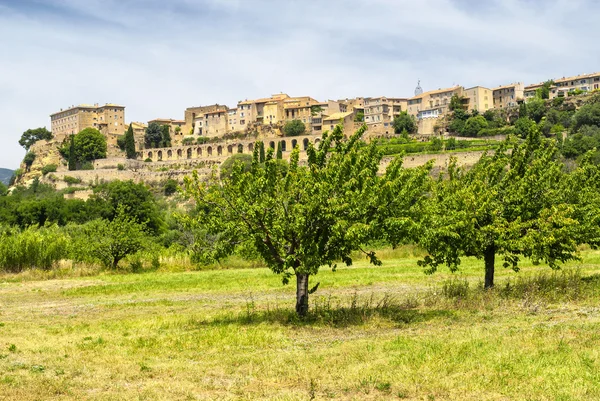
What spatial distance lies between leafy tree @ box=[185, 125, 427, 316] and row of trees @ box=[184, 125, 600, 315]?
0.09 feet

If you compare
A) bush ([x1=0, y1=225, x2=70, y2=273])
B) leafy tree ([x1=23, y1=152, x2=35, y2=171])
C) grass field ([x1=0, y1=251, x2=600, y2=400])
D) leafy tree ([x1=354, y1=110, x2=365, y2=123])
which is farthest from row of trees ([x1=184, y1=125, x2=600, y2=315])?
leafy tree ([x1=23, y1=152, x2=35, y2=171])

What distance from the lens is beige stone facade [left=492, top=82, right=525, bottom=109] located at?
15000 cm

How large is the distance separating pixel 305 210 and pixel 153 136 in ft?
483

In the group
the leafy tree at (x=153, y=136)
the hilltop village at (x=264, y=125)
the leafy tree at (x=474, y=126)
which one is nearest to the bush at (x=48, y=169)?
the hilltop village at (x=264, y=125)

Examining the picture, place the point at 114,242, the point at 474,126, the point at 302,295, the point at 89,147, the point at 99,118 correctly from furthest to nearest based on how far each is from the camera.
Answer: the point at 99,118 < the point at 89,147 < the point at 474,126 < the point at 114,242 < the point at 302,295

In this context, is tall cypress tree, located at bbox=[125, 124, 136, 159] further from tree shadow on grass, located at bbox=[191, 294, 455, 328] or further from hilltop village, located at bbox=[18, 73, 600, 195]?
tree shadow on grass, located at bbox=[191, 294, 455, 328]

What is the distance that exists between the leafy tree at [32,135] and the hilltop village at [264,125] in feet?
23.4

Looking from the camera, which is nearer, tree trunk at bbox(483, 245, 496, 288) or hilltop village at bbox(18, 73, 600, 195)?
tree trunk at bbox(483, 245, 496, 288)

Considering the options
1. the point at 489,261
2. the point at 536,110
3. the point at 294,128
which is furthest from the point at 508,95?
the point at 489,261

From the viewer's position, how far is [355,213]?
612 inches

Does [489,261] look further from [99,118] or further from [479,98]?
[99,118]

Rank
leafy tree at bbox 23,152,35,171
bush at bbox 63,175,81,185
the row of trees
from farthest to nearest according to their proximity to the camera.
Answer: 1. leafy tree at bbox 23,152,35,171
2. bush at bbox 63,175,81,185
3. the row of trees

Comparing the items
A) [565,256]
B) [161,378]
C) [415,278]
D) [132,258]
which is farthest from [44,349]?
[132,258]

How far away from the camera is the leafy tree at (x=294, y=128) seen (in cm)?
14200
